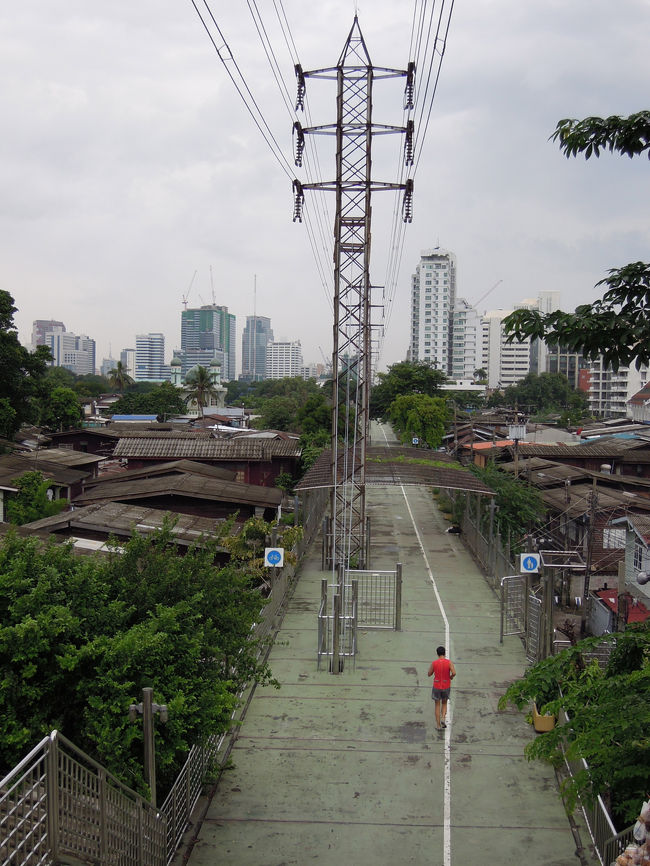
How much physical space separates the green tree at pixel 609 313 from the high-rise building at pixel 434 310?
135120 millimetres

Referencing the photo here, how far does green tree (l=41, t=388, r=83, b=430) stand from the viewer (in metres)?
50.6

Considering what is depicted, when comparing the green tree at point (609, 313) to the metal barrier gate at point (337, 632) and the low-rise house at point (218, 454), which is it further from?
the low-rise house at point (218, 454)

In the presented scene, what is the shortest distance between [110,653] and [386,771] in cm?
408

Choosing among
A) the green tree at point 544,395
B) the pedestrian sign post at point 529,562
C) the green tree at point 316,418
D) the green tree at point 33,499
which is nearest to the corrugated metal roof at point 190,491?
the green tree at point 33,499

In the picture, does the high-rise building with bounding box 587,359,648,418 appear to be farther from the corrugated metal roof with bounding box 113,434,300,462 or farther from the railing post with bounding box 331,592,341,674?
the railing post with bounding box 331,592,341,674

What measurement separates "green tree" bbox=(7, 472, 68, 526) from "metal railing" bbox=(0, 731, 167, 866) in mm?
19252

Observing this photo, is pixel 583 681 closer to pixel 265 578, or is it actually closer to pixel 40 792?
pixel 40 792

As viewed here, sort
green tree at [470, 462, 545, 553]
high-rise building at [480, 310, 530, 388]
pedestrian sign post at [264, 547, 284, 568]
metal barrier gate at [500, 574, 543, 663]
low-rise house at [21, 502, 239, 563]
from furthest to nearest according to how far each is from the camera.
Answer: high-rise building at [480, 310, 530, 388] < green tree at [470, 462, 545, 553] < low-rise house at [21, 502, 239, 563] < pedestrian sign post at [264, 547, 284, 568] < metal barrier gate at [500, 574, 543, 663]

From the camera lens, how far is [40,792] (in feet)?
14.5

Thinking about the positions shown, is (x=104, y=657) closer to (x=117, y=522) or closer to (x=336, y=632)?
(x=336, y=632)

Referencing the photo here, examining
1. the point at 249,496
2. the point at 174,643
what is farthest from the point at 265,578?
the point at 174,643

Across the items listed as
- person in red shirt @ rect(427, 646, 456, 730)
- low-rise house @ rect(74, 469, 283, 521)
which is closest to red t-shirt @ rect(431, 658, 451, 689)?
person in red shirt @ rect(427, 646, 456, 730)

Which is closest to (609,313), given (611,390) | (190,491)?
(190,491)

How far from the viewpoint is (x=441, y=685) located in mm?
9578
